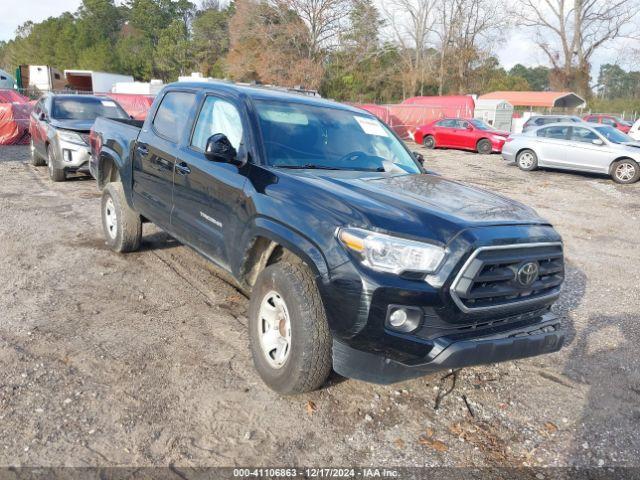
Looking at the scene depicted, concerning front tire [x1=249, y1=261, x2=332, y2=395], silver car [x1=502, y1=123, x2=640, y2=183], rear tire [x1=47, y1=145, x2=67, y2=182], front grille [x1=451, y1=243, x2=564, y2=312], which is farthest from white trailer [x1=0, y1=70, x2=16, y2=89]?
front grille [x1=451, y1=243, x2=564, y2=312]

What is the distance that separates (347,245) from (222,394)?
134 centimetres

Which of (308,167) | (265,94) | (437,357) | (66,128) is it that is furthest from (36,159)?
(437,357)

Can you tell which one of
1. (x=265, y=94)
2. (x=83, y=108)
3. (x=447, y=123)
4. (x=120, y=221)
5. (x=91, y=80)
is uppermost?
(x=91, y=80)

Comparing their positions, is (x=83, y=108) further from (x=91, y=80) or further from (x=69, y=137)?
(x=91, y=80)

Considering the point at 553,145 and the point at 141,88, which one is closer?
the point at 553,145

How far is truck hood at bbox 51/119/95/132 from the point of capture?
9863 millimetres

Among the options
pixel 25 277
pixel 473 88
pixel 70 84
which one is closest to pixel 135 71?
pixel 70 84

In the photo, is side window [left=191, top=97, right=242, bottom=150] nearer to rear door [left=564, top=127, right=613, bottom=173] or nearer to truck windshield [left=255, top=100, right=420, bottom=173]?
truck windshield [left=255, top=100, right=420, bottom=173]

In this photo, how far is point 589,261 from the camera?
6.98 metres

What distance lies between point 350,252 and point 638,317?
376cm

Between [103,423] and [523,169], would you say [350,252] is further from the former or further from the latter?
[523,169]

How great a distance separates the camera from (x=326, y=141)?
4121 mm

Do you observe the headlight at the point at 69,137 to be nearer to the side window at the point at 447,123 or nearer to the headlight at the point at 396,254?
the headlight at the point at 396,254

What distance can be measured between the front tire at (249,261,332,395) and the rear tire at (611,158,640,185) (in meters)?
13.9
